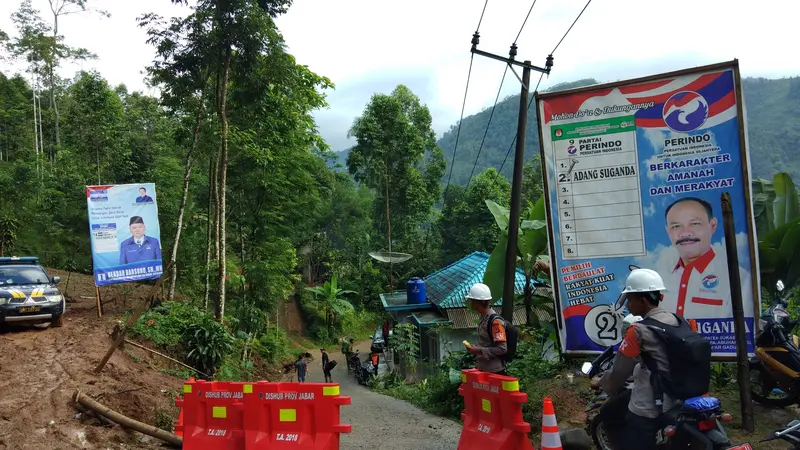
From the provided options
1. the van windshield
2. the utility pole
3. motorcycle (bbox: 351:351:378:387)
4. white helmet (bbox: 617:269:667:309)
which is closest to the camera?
white helmet (bbox: 617:269:667:309)

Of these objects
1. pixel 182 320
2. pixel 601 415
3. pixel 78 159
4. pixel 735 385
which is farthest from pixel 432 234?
pixel 601 415

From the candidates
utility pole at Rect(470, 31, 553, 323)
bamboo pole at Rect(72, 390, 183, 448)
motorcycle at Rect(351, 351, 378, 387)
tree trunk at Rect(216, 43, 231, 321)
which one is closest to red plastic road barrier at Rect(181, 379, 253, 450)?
bamboo pole at Rect(72, 390, 183, 448)

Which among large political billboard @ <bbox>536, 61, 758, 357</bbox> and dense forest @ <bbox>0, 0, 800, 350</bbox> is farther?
dense forest @ <bbox>0, 0, 800, 350</bbox>

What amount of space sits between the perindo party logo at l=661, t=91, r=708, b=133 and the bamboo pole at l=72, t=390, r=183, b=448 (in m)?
7.06

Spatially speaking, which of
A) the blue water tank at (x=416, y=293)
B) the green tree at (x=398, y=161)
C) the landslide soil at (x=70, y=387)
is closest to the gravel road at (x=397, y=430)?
the landslide soil at (x=70, y=387)

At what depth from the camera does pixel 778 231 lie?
7582 mm

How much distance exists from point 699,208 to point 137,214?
12894mm

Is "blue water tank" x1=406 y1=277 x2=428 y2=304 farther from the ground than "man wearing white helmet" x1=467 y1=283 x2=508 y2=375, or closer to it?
closer to it

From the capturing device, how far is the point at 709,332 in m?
6.52

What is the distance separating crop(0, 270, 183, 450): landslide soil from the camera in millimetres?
7176

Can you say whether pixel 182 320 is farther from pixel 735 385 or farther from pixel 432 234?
pixel 432 234

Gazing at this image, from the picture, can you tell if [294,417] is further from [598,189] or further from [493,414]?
[598,189]

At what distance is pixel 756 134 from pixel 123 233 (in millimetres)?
102733

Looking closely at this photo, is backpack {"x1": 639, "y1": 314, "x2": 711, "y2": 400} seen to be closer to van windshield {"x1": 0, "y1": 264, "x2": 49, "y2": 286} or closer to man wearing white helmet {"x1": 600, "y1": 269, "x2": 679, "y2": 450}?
man wearing white helmet {"x1": 600, "y1": 269, "x2": 679, "y2": 450}
